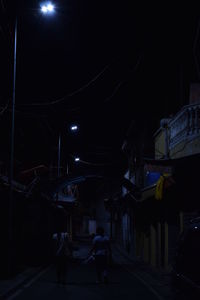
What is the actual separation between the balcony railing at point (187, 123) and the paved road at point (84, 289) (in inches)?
221

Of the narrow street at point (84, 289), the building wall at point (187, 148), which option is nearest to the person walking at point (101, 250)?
the narrow street at point (84, 289)

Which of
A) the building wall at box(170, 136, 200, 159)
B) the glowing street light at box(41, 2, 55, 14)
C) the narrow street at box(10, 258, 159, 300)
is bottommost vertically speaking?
the narrow street at box(10, 258, 159, 300)

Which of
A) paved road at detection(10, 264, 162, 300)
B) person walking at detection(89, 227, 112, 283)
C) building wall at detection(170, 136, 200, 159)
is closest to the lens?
paved road at detection(10, 264, 162, 300)

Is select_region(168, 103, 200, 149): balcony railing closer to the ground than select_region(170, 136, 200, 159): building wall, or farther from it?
farther from it

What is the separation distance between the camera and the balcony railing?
666 inches

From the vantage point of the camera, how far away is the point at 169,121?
2144 cm

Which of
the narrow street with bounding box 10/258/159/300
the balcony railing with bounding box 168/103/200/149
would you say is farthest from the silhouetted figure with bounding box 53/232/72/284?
the balcony railing with bounding box 168/103/200/149

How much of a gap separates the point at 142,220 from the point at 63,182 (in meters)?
5.87

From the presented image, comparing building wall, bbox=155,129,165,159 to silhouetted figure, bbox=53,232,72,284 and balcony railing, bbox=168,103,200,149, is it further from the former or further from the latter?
silhouetted figure, bbox=53,232,72,284

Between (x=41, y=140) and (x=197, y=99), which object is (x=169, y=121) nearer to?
(x=197, y=99)

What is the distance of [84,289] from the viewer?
50.9 feet

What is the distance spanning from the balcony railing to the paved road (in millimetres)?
5605

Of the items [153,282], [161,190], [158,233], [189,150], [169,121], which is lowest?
[153,282]

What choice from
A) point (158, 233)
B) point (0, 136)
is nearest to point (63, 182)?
point (0, 136)
